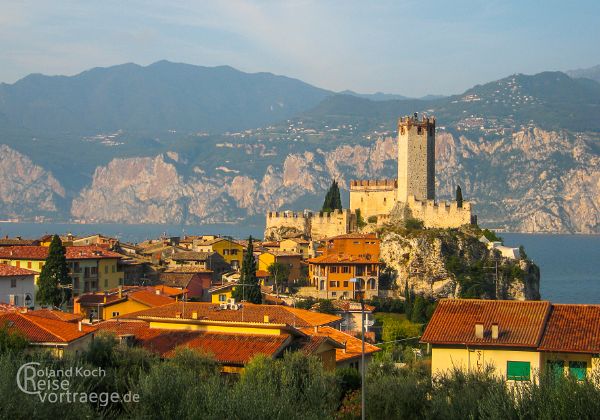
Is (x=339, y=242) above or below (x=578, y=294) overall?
above

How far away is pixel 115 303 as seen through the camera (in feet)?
176

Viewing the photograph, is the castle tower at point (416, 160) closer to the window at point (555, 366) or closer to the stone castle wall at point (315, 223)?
the stone castle wall at point (315, 223)

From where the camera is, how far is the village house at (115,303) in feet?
174

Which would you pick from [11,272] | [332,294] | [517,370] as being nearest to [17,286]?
[11,272]

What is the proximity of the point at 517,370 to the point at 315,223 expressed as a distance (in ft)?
240

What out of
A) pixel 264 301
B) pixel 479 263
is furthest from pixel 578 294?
pixel 264 301

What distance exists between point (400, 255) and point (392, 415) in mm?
58339

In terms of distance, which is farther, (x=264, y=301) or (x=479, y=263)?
(x=479, y=263)

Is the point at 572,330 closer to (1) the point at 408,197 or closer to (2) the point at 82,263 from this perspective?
(2) the point at 82,263

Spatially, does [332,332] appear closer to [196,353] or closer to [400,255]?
[196,353]

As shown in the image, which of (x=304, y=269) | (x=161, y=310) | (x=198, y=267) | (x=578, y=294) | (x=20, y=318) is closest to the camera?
(x=20, y=318)

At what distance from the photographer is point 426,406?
1029 inches

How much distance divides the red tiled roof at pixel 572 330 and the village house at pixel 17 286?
103 ft

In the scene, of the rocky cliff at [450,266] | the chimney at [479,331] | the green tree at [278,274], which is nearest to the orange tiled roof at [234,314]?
Answer: the chimney at [479,331]
